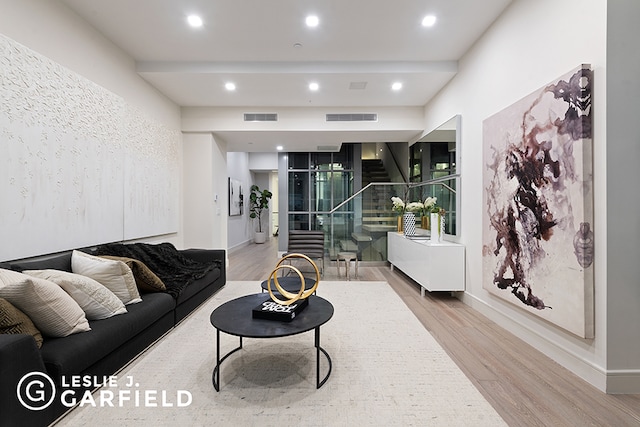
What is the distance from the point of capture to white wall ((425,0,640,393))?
1.93m

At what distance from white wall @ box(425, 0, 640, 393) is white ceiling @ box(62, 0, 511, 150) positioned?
356 millimetres

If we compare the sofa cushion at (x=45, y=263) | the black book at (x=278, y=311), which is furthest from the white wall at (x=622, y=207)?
the sofa cushion at (x=45, y=263)

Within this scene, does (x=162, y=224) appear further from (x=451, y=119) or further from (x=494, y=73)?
(x=494, y=73)

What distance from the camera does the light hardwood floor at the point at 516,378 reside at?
5.55 ft

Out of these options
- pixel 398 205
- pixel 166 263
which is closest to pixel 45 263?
pixel 166 263

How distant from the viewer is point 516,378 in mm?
2076

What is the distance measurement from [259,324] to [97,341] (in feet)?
3.26

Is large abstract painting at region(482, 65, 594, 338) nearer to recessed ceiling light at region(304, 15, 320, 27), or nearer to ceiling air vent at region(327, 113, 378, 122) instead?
recessed ceiling light at region(304, 15, 320, 27)

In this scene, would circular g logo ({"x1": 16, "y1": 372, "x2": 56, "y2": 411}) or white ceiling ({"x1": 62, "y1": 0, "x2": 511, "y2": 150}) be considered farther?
white ceiling ({"x1": 62, "y1": 0, "x2": 511, "y2": 150})

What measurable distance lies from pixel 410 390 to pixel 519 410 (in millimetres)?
611

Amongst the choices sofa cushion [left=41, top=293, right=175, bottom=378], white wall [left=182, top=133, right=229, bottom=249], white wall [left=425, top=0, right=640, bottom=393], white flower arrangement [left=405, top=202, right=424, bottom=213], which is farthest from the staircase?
sofa cushion [left=41, top=293, right=175, bottom=378]

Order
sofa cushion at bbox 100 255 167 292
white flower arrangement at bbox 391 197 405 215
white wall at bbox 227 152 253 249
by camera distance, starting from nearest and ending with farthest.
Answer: sofa cushion at bbox 100 255 167 292
white flower arrangement at bbox 391 197 405 215
white wall at bbox 227 152 253 249

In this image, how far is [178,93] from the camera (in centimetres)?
461
